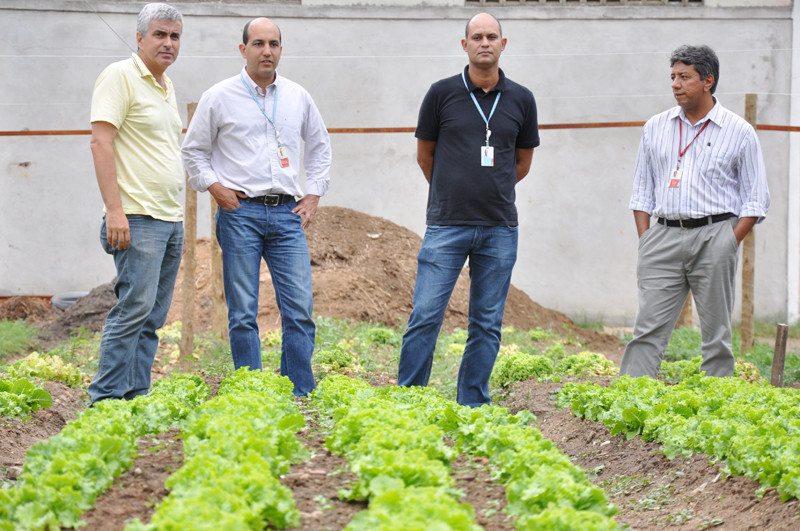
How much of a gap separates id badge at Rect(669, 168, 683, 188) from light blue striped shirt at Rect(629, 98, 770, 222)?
0.02m

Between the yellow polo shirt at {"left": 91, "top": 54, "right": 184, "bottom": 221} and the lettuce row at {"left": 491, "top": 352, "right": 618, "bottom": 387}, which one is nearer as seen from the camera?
the yellow polo shirt at {"left": 91, "top": 54, "right": 184, "bottom": 221}

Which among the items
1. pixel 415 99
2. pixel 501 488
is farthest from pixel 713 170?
pixel 415 99

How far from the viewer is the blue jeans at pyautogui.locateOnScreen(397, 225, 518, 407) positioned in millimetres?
5965

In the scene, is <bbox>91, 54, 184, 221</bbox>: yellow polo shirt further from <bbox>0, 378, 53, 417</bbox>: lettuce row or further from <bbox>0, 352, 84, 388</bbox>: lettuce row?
<bbox>0, 352, 84, 388</bbox>: lettuce row

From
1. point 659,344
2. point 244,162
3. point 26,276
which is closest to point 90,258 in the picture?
point 26,276

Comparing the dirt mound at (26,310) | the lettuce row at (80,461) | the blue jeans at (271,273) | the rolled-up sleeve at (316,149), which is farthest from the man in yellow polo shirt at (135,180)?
the dirt mound at (26,310)

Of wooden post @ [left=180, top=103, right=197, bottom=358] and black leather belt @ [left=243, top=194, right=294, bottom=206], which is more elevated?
black leather belt @ [left=243, top=194, right=294, bottom=206]

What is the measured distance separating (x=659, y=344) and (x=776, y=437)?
2.16 meters

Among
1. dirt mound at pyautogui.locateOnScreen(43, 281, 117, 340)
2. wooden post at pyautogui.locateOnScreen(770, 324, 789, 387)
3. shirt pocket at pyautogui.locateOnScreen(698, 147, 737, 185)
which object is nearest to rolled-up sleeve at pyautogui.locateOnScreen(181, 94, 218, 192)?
shirt pocket at pyautogui.locateOnScreen(698, 147, 737, 185)

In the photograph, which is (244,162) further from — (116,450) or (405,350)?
(116,450)

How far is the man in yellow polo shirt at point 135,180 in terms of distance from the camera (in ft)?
18.0

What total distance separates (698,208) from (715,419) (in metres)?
1.90

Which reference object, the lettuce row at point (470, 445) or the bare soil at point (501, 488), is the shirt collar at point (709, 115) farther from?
the lettuce row at point (470, 445)

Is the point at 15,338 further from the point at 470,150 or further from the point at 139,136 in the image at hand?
the point at 470,150
